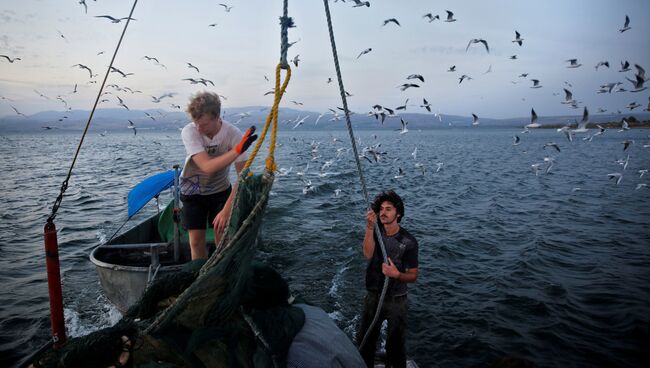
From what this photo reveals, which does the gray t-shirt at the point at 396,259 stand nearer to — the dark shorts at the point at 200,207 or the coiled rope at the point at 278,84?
the dark shorts at the point at 200,207

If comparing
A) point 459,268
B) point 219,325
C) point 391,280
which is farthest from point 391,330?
point 459,268

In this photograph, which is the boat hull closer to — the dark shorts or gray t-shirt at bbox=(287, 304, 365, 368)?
the dark shorts

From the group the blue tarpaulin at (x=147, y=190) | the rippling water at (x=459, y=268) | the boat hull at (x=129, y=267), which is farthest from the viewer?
the blue tarpaulin at (x=147, y=190)

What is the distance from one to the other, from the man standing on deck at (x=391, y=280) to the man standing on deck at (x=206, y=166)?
205cm

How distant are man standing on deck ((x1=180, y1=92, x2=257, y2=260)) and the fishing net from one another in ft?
3.33

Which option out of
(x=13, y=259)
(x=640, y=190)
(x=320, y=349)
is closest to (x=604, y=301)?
(x=320, y=349)

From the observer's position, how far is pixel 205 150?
4859mm

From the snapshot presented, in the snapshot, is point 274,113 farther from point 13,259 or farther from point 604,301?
point 13,259

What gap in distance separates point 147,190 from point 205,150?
5.12 meters

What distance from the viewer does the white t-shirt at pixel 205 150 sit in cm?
469

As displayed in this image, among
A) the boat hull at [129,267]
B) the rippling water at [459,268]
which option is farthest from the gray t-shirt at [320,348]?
the rippling water at [459,268]

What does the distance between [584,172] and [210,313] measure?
44.6m

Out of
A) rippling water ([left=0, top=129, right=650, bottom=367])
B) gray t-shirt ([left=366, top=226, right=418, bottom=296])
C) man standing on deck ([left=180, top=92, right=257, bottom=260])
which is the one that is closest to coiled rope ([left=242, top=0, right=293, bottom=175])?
man standing on deck ([left=180, top=92, right=257, bottom=260])

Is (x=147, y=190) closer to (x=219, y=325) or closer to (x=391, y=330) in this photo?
(x=391, y=330)
